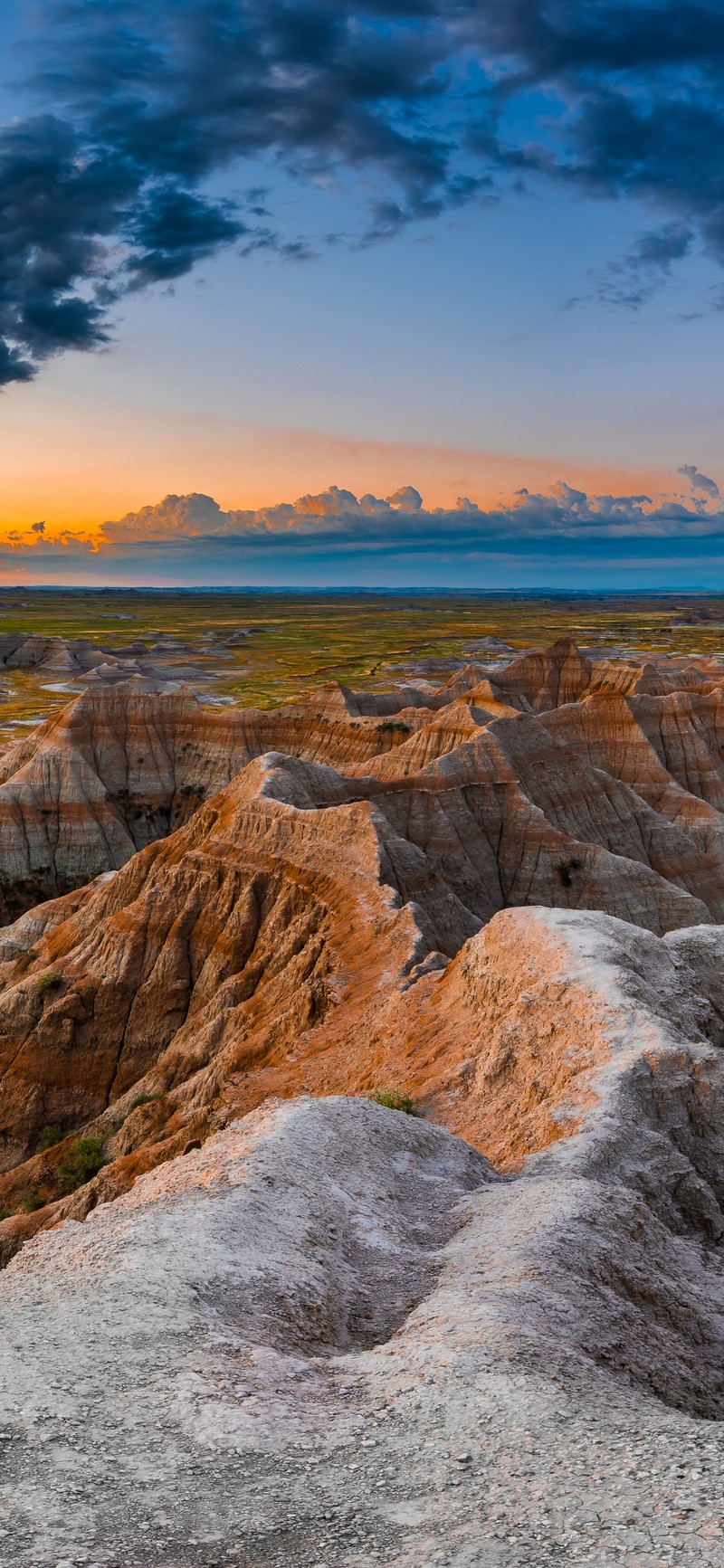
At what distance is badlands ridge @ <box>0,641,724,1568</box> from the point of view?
32.0 feet

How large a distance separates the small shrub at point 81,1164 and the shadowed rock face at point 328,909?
0.50m

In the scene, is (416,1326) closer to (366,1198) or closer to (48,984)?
(366,1198)

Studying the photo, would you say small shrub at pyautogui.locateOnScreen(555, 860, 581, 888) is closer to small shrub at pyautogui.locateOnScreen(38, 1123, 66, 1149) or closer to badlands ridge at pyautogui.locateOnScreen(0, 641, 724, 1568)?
badlands ridge at pyautogui.locateOnScreen(0, 641, 724, 1568)

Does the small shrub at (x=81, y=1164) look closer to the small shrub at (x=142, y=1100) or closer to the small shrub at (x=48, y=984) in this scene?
the small shrub at (x=142, y=1100)

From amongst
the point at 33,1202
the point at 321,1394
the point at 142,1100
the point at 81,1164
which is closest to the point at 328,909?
the point at 142,1100

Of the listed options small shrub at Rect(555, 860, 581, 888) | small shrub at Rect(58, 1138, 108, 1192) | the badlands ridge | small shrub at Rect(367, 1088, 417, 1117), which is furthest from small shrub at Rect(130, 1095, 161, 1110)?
small shrub at Rect(555, 860, 581, 888)

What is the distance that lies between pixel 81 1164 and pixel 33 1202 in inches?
69.6

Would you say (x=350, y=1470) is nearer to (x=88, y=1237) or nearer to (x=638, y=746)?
(x=88, y=1237)

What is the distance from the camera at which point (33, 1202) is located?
107ft

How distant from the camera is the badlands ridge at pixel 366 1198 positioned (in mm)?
9750

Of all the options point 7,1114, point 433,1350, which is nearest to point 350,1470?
point 433,1350

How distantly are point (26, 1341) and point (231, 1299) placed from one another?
252 cm

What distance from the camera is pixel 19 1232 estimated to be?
95.2ft

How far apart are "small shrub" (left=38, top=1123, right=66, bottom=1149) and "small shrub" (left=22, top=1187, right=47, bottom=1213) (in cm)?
436
